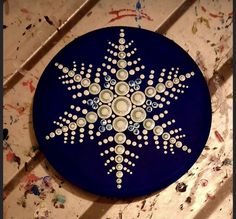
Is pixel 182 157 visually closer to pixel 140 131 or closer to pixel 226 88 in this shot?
pixel 140 131

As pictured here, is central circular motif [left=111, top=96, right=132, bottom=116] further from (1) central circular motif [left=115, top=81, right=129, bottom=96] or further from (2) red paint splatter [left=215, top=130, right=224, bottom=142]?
(2) red paint splatter [left=215, top=130, right=224, bottom=142]

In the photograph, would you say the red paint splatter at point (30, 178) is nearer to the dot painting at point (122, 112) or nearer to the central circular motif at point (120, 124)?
the dot painting at point (122, 112)

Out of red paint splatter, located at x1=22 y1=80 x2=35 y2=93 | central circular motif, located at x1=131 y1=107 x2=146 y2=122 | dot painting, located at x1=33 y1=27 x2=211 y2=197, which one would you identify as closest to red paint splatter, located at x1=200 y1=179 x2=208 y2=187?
dot painting, located at x1=33 y1=27 x2=211 y2=197

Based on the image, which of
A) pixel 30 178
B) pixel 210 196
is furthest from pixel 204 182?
pixel 30 178

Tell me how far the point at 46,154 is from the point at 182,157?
468 mm

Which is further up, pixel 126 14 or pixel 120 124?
pixel 126 14

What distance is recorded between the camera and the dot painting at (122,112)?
115 cm

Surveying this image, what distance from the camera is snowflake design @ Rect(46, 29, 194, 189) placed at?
1160 millimetres

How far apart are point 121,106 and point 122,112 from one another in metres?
0.02

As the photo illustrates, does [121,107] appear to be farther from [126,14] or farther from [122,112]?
[126,14]

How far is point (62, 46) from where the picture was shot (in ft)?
3.98

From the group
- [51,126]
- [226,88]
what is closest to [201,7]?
[226,88]

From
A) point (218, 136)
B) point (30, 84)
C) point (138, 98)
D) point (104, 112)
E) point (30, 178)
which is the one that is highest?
point (218, 136)

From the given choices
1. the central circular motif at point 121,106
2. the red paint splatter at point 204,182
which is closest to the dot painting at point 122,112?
the central circular motif at point 121,106
